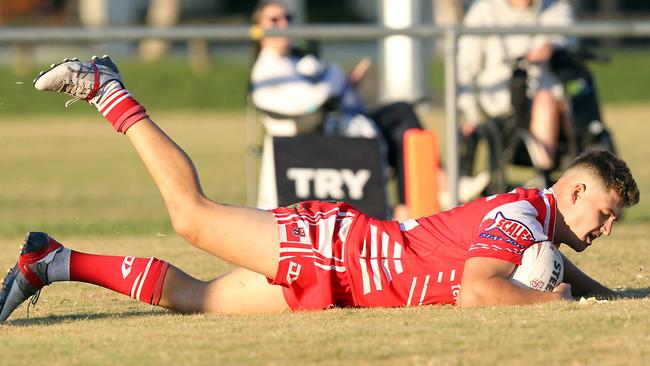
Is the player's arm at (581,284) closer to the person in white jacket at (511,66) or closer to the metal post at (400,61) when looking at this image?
the person in white jacket at (511,66)

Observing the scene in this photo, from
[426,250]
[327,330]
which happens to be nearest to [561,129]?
[426,250]

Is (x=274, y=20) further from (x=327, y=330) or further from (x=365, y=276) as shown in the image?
(x=327, y=330)

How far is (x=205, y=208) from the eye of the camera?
5.84 m

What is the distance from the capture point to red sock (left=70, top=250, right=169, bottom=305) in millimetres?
5984

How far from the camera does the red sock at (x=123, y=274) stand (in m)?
5.98

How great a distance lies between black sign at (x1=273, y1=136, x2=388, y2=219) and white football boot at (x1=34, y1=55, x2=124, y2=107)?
417 cm

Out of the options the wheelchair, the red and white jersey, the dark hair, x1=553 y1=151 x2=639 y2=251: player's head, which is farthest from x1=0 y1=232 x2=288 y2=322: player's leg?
the wheelchair

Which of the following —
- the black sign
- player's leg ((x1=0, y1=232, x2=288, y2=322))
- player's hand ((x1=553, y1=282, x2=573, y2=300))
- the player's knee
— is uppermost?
the player's knee

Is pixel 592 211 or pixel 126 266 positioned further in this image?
pixel 126 266

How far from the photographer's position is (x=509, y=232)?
5582 millimetres

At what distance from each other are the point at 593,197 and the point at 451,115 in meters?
4.53

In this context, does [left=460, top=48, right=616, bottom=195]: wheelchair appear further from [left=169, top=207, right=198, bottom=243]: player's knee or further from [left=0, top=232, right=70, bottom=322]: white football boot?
[left=0, top=232, right=70, bottom=322]: white football boot

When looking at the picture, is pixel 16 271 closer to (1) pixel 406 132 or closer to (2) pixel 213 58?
(1) pixel 406 132

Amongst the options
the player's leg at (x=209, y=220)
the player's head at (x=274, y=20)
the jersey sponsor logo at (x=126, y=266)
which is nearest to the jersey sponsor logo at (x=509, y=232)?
the player's leg at (x=209, y=220)
